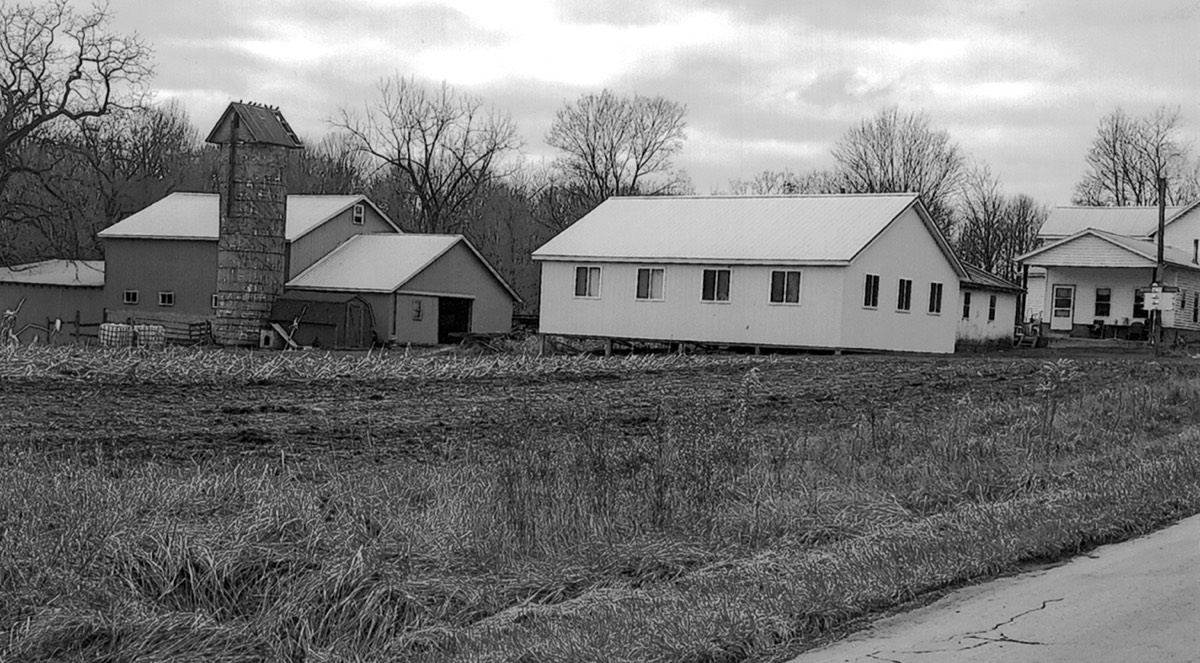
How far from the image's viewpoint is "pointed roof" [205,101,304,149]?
148 ft

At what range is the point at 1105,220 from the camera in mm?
63719

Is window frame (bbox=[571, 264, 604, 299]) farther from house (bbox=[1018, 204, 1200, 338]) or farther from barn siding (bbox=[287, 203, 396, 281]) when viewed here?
house (bbox=[1018, 204, 1200, 338])

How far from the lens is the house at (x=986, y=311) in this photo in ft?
173

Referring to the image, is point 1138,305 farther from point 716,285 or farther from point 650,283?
point 650,283

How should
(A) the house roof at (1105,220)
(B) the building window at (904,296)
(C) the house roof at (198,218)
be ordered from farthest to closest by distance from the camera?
(A) the house roof at (1105,220)
(C) the house roof at (198,218)
(B) the building window at (904,296)

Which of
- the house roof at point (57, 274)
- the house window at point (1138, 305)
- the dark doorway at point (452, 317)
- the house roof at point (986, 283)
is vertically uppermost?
the house roof at point (986, 283)

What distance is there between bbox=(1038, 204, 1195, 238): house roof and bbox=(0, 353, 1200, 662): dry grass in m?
52.0

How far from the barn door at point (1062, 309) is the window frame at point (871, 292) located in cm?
1911

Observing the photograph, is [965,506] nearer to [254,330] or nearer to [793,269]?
[793,269]

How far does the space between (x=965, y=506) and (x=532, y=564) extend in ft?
13.3

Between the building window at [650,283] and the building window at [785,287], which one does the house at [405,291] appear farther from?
the building window at [785,287]

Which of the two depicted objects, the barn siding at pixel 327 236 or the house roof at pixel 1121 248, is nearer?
the barn siding at pixel 327 236

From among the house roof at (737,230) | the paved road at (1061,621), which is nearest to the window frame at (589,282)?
the house roof at (737,230)

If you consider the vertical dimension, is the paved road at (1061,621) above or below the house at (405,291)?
below
